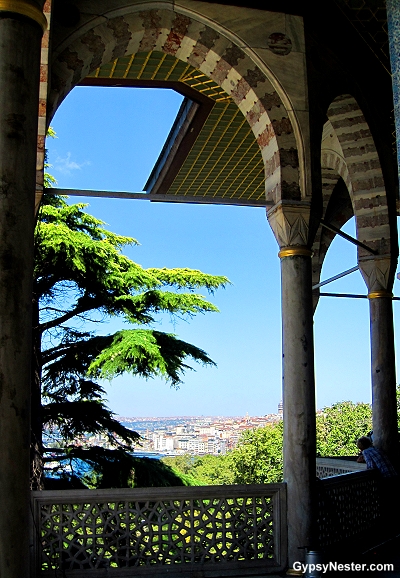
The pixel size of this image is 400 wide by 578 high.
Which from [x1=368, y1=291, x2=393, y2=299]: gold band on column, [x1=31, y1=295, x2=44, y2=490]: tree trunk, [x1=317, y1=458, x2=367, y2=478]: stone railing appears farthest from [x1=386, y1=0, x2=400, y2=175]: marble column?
[x1=31, y1=295, x2=44, y2=490]: tree trunk

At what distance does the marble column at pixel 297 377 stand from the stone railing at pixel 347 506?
35cm

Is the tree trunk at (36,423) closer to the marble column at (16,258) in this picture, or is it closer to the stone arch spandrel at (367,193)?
the stone arch spandrel at (367,193)

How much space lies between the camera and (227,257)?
48219 mm

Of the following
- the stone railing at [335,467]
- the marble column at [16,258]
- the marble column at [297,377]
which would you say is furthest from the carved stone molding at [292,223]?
the stone railing at [335,467]

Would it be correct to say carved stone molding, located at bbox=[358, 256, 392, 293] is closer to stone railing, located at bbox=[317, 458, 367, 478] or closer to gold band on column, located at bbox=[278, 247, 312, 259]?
gold band on column, located at bbox=[278, 247, 312, 259]

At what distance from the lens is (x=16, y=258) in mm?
2609

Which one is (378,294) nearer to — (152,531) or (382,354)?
(382,354)

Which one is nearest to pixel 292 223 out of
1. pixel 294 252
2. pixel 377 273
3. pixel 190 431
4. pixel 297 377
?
pixel 294 252

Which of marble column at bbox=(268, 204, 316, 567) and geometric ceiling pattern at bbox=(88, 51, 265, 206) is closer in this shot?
marble column at bbox=(268, 204, 316, 567)

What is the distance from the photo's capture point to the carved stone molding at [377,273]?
23.3ft

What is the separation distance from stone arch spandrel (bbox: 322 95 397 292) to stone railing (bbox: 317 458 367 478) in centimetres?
280

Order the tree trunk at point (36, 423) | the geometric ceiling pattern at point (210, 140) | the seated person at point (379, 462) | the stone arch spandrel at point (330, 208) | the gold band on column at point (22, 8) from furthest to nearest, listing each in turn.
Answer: the stone arch spandrel at point (330, 208) → the tree trunk at point (36, 423) → the geometric ceiling pattern at point (210, 140) → the seated person at point (379, 462) → the gold band on column at point (22, 8)

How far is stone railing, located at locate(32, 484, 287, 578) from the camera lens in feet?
15.9

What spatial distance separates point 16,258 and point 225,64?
3833 millimetres
